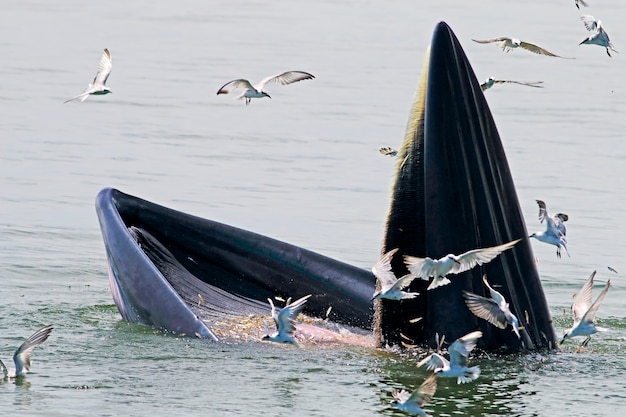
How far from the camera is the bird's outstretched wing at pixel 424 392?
875 centimetres

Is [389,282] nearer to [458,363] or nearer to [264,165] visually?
[458,363]

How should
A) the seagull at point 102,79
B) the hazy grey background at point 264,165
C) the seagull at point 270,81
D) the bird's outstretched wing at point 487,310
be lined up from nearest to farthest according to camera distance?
the bird's outstretched wing at point 487,310, the hazy grey background at point 264,165, the seagull at point 270,81, the seagull at point 102,79

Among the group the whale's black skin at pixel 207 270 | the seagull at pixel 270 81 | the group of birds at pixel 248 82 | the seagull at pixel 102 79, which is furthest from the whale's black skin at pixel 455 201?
the seagull at pixel 102 79

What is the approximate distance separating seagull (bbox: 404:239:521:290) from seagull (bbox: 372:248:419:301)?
0.09m

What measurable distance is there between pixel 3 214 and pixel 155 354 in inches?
244

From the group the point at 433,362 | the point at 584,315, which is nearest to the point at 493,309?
the point at 433,362

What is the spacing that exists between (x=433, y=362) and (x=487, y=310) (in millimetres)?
479

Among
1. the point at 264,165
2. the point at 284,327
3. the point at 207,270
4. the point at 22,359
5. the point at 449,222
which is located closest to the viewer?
the point at 449,222

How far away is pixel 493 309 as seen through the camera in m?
9.26

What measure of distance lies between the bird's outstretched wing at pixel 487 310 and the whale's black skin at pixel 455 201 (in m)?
0.15

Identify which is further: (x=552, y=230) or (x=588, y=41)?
(x=588, y=41)

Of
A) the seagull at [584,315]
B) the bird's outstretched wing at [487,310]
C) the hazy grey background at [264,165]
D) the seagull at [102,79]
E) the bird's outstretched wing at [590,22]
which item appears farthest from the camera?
the bird's outstretched wing at [590,22]

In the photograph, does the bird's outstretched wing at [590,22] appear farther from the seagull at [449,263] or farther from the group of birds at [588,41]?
the seagull at [449,263]

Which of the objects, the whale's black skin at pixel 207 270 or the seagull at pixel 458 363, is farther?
the whale's black skin at pixel 207 270
